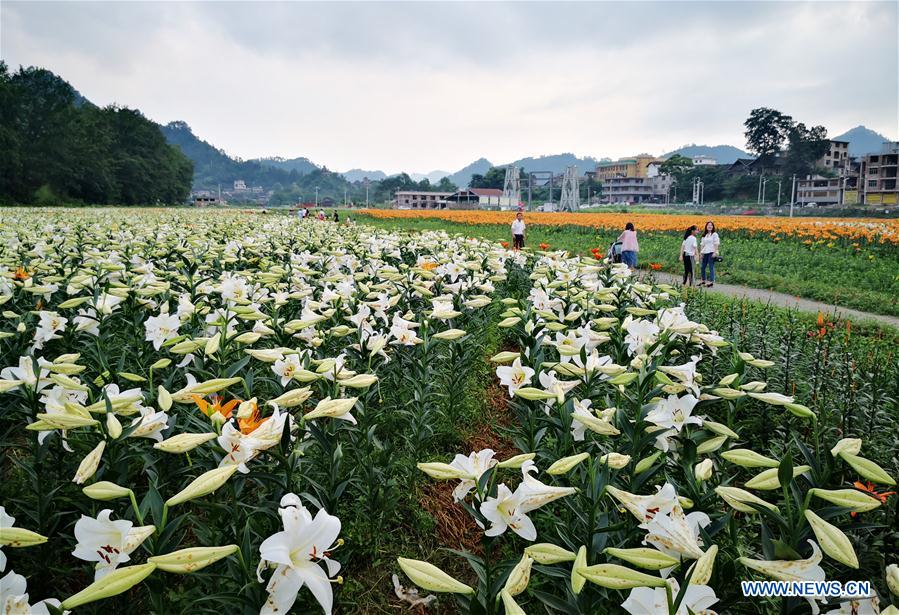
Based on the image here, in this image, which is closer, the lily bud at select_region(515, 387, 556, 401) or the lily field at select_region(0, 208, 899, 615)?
the lily field at select_region(0, 208, 899, 615)

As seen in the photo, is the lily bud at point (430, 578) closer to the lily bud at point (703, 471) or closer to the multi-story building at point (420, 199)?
the lily bud at point (703, 471)

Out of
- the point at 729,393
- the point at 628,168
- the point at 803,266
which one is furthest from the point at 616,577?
the point at 628,168

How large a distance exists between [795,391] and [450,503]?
2546 millimetres

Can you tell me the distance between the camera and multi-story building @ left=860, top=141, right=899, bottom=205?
59.2 metres

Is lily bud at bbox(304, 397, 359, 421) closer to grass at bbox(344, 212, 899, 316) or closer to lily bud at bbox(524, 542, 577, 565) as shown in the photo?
lily bud at bbox(524, 542, 577, 565)

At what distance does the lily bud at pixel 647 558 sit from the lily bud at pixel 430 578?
35 centimetres

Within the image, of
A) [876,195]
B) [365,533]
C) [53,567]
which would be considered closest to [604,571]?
[365,533]

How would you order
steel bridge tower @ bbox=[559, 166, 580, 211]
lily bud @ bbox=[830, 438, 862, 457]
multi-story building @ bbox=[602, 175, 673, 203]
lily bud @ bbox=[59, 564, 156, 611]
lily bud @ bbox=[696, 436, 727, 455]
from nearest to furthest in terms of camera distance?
lily bud @ bbox=[59, 564, 156, 611], lily bud @ bbox=[830, 438, 862, 457], lily bud @ bbox=[696, 436, 727, 455], steel bridge tower @ bbox=[559, 166, 580, 211], multi-story building @ bbox=[602, 175, 673, 203]

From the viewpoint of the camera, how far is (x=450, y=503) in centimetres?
278

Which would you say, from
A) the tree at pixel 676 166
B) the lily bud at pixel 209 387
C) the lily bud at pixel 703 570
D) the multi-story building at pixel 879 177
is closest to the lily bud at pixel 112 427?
the lily bud at pixel 209 387

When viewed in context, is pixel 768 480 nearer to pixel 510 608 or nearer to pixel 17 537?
pixel 510 608

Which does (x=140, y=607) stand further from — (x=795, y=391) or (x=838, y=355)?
(x=838, y=355)

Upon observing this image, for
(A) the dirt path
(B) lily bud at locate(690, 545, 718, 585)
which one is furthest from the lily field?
(A) the dirt path

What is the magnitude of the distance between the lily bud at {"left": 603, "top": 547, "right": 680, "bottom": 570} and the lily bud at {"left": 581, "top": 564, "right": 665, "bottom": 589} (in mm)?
31
